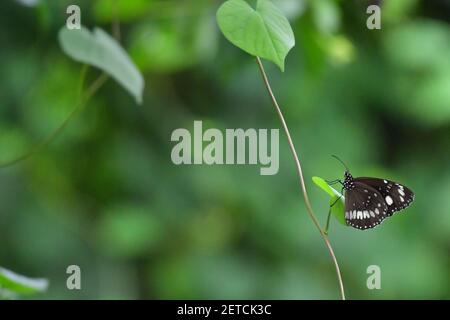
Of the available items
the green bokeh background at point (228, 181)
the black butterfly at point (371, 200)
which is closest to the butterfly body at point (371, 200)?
the black butterfly at point (371, 200)

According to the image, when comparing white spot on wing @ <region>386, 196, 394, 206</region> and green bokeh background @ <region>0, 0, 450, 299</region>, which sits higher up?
green bokeh background @ <region>0, 0, 450, 299</region>

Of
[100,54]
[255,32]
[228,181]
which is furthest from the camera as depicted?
[228,181]

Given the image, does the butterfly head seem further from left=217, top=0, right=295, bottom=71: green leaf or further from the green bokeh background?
the green bokeh background

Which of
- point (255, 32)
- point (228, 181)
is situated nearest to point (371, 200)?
point (255, 32)

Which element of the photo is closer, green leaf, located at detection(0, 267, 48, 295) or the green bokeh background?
green leaf, located at detection(0, 267, 48, 295)

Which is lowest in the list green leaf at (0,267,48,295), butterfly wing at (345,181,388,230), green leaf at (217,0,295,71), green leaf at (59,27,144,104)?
green leaf at (0,267,48,295)

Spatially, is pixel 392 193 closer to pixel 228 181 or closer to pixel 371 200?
pixel 371 200

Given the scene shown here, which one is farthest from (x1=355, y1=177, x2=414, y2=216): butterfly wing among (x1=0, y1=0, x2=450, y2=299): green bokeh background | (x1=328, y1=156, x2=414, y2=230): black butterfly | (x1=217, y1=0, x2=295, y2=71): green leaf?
(x1=0, y1=0, x2=450, y2=299): green bokeh background
